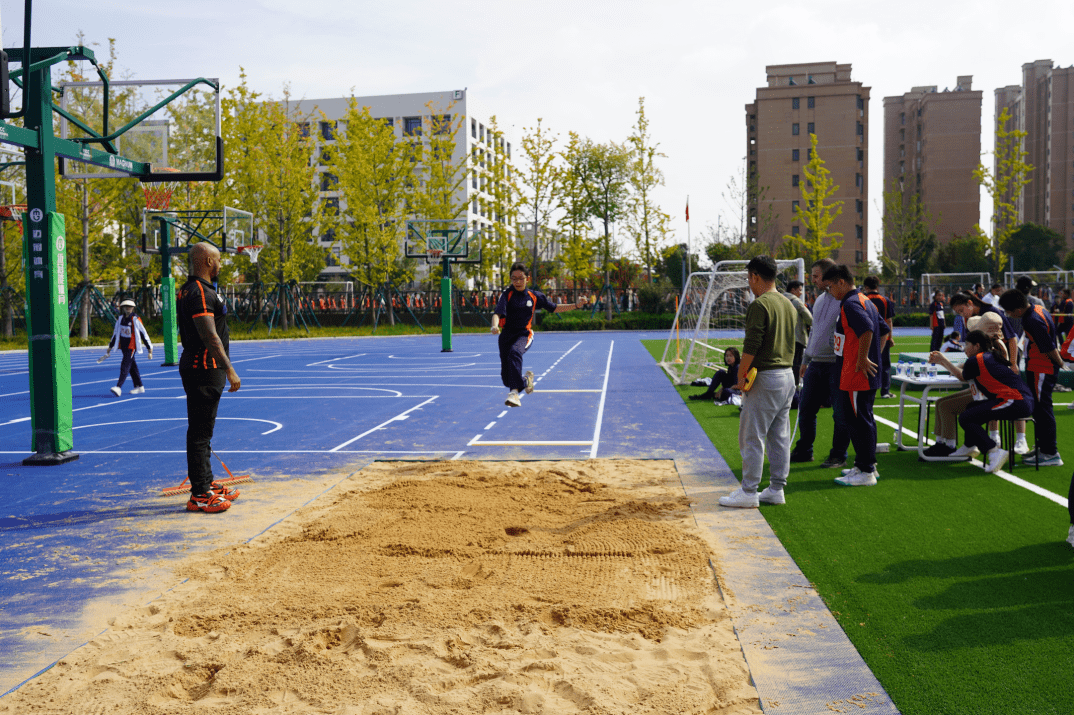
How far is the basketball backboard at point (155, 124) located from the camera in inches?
487

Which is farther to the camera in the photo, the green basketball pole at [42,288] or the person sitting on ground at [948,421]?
the green basketball pole at [42,288]

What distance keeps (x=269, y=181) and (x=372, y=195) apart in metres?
5.65

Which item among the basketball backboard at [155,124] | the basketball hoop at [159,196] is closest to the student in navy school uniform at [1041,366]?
the basketball backboard at [155,124]

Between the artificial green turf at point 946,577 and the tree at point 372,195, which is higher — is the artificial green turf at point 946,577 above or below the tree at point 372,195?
below

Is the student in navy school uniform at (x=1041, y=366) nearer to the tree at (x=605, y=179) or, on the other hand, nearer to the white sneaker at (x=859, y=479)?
the white sneaker at (x=859, y=479)

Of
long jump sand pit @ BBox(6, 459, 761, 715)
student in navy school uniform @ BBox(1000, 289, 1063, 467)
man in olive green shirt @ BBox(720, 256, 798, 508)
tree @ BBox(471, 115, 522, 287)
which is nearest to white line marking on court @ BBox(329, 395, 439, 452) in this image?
long jump sand pit @ BBox(6, 459, 761, 715)

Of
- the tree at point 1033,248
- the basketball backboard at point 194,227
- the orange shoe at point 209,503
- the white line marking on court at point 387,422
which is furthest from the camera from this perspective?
the tree at point 1033,248

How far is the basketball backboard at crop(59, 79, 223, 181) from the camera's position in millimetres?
12359

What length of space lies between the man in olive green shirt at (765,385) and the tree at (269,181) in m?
39.7

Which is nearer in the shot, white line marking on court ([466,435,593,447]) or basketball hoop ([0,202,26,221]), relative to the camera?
white line marking on court ([466,435,593,447])

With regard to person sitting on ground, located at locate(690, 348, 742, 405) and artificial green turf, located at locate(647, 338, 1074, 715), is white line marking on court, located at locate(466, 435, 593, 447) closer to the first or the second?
artificial green turf, located at locate(647, 338, 1074, 715)

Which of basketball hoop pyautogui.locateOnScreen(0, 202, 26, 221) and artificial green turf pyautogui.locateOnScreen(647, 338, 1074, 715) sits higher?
basketball hoop pyautogui.locateOnScreen(0, 202, 26, 221)

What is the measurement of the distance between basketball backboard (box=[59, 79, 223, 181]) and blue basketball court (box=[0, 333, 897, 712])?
4030 mm

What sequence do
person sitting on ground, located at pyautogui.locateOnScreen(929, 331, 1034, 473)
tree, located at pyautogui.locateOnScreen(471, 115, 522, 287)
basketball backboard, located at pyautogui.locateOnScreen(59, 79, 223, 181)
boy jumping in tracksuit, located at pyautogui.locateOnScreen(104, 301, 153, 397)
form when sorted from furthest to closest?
tree, located at pyautogui.locateOnScreen(471, 115, 522, 287)
boy jumping in tracksuit, located at pyautogui.locateOnScreen(104, 301, 153, 397)
basketball backboard, located at pyautogui.locateOnScreen(59, 79, 223, 181)
person sitting on ground, located at pyautogui.locateOnScreen(929, 331, 1034, 473)
